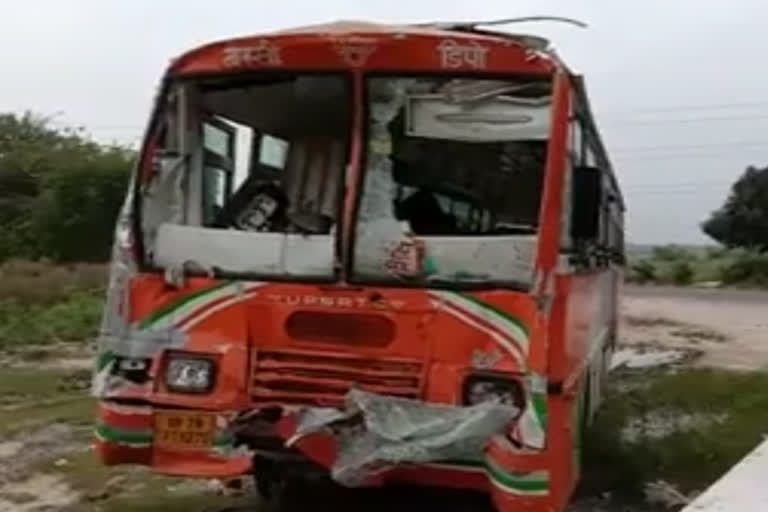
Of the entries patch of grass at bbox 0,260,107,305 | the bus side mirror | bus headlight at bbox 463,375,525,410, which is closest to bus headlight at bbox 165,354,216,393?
bus headlight at bbox 463,375,525,410

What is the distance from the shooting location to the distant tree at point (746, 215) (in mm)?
51750

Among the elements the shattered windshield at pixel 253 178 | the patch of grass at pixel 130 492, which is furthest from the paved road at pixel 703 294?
the shattered windshield at pixel 253 178

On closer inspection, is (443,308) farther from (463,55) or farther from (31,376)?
(31,376)

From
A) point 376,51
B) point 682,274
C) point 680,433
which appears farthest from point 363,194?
point 682,274

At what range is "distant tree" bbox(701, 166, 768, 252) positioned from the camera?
170 ft

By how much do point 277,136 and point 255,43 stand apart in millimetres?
744

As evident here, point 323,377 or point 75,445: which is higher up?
point 323,377

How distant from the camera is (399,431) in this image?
6.86m

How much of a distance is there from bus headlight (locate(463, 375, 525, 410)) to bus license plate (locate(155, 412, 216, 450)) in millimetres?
1373

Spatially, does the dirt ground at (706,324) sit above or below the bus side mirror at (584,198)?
below

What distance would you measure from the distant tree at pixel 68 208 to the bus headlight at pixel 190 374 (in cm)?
3228

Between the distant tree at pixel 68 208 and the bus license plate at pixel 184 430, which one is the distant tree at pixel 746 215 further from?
the bus license plate at pixel 184 430

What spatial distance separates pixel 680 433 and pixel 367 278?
4578 millimetres

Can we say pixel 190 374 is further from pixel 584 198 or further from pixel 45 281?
pixel 45 281
